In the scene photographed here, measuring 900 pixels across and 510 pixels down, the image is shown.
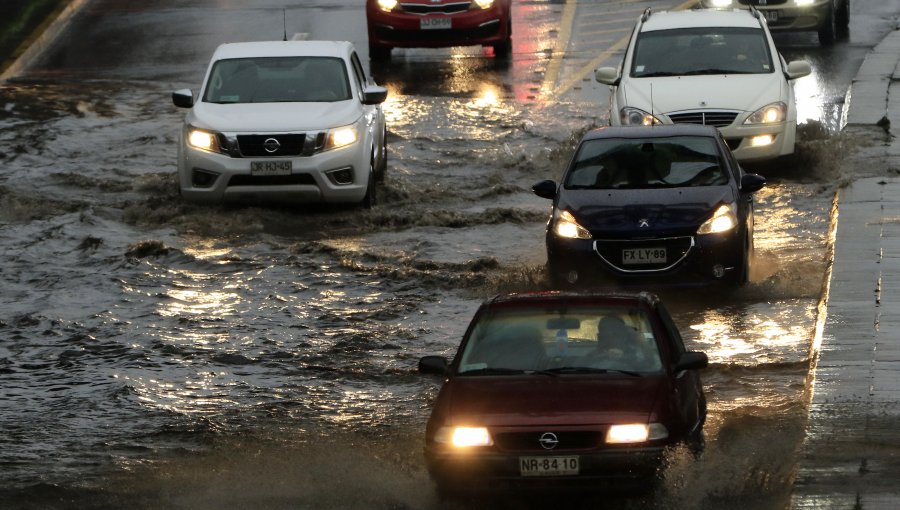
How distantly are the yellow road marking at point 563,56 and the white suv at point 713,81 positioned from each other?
441 cm

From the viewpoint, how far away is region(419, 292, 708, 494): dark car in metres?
9.52

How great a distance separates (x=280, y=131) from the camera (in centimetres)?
1906

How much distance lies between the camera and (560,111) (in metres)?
25.7

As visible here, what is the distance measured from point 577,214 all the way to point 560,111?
10434 mm

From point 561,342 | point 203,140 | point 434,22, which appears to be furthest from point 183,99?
point 561,342

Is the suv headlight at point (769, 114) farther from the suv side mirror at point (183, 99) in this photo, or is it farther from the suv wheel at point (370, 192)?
the suv side mirror at point (183, 99)

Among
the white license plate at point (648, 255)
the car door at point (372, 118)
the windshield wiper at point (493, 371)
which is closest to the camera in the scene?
the windshield wiper at point (493, 371)

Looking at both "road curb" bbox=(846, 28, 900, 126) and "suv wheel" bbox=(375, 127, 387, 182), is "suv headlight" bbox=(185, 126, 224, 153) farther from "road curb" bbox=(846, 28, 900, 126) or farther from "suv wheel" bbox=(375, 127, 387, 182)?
"road curb" bbox=(846, 28, 900, 126)

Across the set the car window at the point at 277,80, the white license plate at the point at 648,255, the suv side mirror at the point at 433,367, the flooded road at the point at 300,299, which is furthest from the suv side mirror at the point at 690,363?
the car window at the point at 277,80

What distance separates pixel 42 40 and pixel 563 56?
9161 millimetres

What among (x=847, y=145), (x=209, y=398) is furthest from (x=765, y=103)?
(x=209, y=398)

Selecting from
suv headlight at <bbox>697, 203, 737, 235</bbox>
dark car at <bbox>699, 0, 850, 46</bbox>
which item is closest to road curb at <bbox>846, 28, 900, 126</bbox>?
dark car at <bbox>699, 0, 850, 46</bbox>

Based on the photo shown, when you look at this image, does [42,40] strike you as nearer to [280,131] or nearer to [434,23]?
[434,23]

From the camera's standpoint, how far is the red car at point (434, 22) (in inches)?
1114
